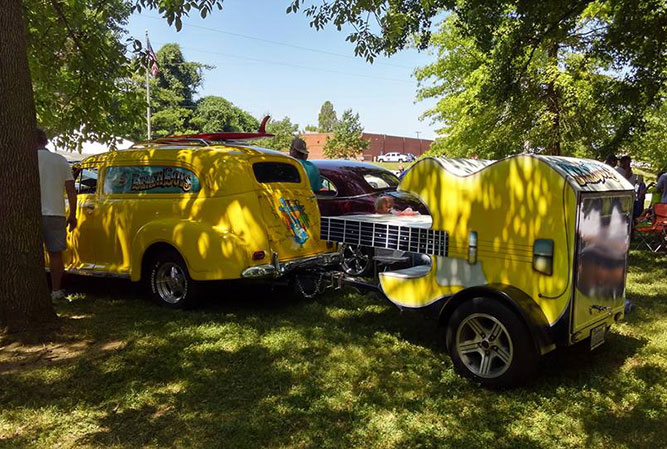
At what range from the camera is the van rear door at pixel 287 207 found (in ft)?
18.0

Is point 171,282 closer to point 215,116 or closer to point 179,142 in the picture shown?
point 179,142

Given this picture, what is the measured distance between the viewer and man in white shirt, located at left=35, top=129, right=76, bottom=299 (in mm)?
5828

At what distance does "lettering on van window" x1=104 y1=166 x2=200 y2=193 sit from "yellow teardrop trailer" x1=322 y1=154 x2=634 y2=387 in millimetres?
2644

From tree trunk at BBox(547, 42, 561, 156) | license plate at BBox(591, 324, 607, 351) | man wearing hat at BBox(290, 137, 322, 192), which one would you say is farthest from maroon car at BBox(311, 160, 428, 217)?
tree trunk at BBox(547, 42, 561, 156)

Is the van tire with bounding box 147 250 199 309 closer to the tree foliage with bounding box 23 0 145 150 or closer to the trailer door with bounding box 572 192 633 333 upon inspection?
the tree foliage with bounding box 23 0 145 150

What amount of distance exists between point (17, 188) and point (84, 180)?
2265mm

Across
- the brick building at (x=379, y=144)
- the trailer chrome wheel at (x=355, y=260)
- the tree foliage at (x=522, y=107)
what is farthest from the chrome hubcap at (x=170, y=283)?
the brick building at (x=379, y=144)

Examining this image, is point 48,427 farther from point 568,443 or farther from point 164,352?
point 568,443

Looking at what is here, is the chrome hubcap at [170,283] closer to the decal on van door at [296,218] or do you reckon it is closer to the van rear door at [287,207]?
the van rear door at [287,207]

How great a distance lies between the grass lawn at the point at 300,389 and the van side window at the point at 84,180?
192cm

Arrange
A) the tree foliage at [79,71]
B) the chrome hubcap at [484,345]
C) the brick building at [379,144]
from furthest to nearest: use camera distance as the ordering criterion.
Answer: the brick building at [379,144] → the tree foliage at [79,71] → the chrome hubcap at [484,345]

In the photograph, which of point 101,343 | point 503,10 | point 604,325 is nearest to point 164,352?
point 101,343

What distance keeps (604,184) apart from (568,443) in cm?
201

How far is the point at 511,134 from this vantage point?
46.8 feet
